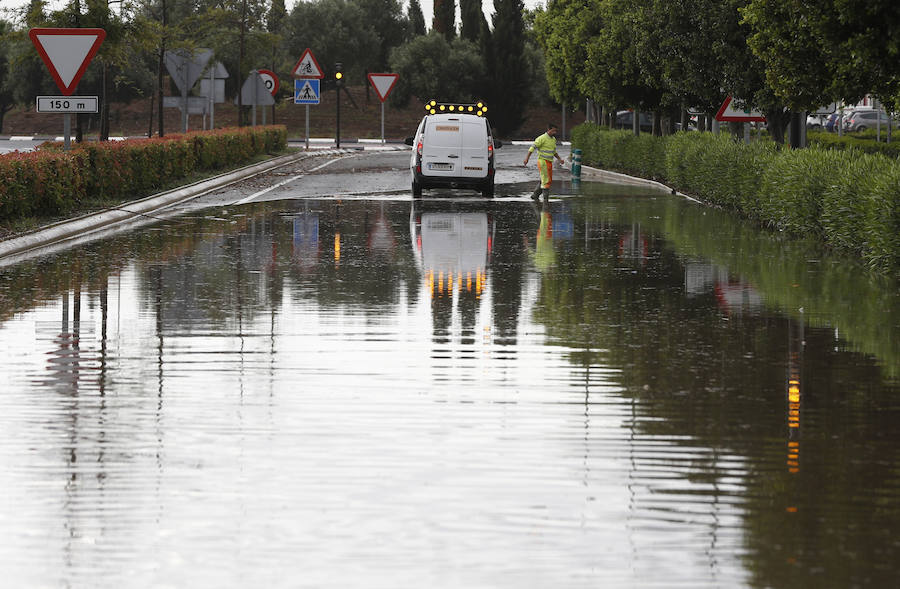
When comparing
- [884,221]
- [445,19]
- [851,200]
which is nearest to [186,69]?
[851,200]

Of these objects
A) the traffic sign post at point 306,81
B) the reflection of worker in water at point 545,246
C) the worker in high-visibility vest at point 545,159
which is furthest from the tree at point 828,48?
the traffic sign post at point 306,81

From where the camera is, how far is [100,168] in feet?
86.2

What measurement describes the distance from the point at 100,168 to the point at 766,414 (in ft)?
63.7

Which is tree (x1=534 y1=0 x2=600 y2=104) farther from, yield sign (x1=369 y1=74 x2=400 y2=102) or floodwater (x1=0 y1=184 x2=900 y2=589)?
floodwater (x1=0 y1=184 x2=900 y2=589)

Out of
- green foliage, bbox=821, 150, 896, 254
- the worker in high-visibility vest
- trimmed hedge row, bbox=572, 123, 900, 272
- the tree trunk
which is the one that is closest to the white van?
the worker in high-visibility vest

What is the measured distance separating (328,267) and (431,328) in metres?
5.34

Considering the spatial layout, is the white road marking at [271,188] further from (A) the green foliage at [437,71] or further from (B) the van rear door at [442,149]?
(A) the green foliage at [437,71]

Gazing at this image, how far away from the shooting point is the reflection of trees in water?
6090 mm

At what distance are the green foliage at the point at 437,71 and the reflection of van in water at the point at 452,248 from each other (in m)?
54.4

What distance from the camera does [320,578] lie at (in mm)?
5570

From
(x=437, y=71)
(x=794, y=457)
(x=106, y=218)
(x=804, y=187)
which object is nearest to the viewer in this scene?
(x=794, y=457)

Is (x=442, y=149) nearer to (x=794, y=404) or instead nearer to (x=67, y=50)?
(x=67, y=50)

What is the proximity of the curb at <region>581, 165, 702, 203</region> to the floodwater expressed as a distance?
690 inches

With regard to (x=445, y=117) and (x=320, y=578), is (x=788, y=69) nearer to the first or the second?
(x=445, y=117)
